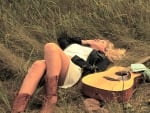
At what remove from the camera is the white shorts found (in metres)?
4.21

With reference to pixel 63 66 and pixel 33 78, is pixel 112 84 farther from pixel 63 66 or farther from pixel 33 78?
pixel 33 78

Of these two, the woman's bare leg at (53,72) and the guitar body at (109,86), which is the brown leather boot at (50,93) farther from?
the guitar body at (109,86)

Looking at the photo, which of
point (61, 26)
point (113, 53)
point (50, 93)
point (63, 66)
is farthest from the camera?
point (61, 26)

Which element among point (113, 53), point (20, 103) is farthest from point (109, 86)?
point (113, 53)

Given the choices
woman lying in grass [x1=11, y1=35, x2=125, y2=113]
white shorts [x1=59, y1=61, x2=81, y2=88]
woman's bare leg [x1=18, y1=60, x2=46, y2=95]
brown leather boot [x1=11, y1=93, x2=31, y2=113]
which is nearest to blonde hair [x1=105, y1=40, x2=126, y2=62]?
woman lying in grass [x1=11, y1=35, x2=125, y2=113]

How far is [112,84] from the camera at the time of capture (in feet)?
13.2

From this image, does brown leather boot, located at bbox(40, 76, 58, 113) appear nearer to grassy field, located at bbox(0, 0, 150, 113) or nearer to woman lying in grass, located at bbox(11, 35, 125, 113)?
woman lying in grass, located at bbox(11, 35, 125, 113)

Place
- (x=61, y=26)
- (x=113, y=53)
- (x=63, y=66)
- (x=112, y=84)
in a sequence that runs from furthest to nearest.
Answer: (x=61, y=26) < (x=113, y=53) < (x=63, y=66) < (x=112, y=84)

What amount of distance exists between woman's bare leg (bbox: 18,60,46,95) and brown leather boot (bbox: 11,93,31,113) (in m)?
0.04

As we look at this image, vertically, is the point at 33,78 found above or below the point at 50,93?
above

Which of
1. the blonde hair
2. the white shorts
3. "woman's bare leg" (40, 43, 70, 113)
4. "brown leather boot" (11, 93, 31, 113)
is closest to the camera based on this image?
"brown leather boot" (11, 93, 31, 113)

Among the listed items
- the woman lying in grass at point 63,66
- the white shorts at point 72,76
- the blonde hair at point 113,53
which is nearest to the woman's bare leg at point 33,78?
the woman lying in grass at point 63,66

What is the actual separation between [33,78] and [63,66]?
352mm

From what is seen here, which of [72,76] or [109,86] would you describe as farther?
[72,76]
